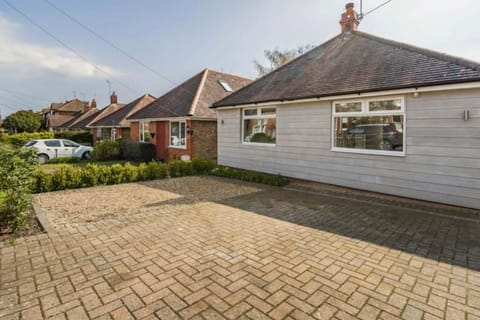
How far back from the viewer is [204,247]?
4020 mm

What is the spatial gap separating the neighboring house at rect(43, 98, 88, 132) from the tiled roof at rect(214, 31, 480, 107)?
177ft

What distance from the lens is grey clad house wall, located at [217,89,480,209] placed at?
19.4 feet

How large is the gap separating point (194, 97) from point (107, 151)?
7341 mm

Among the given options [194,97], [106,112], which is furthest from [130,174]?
[106,112]

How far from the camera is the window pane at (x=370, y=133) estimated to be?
7.08 metres

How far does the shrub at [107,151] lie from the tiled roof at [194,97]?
2.52 meters

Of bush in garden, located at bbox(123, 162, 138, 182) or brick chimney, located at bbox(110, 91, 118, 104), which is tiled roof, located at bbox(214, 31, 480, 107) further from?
brick chimney, located at bbox(110, 91, 118, 104)

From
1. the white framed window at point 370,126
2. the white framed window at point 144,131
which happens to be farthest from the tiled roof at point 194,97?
the white framed window at point 370,126

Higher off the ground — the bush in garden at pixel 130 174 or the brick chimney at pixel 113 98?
the brick chimney at pixel 113 98

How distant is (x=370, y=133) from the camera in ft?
24.9

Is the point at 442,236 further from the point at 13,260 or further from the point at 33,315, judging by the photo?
the point at 13,260

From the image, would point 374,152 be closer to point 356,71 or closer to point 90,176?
point 356,71

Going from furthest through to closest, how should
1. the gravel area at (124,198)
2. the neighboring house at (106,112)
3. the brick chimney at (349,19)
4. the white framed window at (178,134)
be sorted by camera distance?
the neighboring house at (106,112)
the white framed window at (178,134)
the brick chimney at (349,19)
the gravel area at (124,198)

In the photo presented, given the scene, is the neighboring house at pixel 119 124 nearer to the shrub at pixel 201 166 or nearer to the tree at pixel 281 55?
the shrub at pixel 201 166
